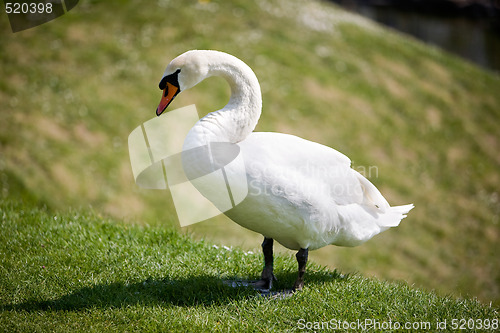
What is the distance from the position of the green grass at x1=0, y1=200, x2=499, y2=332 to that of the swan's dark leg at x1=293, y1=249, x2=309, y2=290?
11 cm

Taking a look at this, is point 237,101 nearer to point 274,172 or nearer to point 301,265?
point 274,172

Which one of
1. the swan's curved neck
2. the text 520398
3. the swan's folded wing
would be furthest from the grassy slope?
the swan's curved neck

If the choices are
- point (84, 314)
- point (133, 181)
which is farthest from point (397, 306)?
point (133, 181)

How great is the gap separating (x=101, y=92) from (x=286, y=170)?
967 cm

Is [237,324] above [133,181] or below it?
above

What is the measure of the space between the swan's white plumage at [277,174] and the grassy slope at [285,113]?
497 cm

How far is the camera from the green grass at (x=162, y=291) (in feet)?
13.4

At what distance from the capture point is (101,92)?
42.0ft

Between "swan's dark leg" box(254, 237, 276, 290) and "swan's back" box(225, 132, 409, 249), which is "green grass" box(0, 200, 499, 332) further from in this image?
"swan's back" box(225, 132, 409, 249)

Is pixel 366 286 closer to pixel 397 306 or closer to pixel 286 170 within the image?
pixel 397 306

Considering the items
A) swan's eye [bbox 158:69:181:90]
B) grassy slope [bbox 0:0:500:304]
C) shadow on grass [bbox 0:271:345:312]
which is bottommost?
grassy slope [bbox 0:0:500:304]

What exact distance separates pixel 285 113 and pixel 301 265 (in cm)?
1005

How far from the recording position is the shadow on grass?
427cm

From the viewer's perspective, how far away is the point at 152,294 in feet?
14.9
